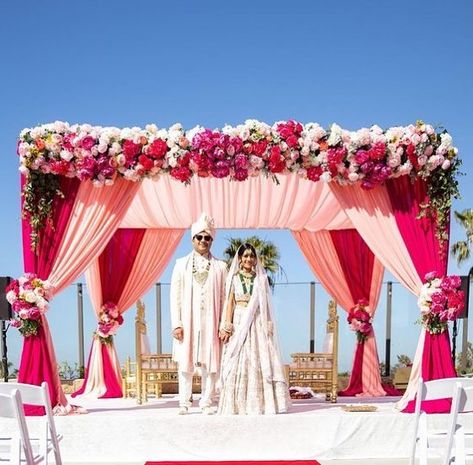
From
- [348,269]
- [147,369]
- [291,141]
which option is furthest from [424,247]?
[147,369]

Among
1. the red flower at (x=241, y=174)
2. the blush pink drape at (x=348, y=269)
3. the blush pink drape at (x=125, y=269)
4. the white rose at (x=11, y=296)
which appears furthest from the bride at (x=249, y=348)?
the blush pink drape at (x=125, y=269)

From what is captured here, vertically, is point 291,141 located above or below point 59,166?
above

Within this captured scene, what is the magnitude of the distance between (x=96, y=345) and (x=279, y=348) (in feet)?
8.86

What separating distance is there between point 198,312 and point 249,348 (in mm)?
588

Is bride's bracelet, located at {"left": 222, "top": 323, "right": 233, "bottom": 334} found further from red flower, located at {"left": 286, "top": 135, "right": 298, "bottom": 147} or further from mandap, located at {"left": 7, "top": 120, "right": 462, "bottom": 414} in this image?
red flower, located at {"left": 286, "top": 135, "right": 298, "bottom": 147}

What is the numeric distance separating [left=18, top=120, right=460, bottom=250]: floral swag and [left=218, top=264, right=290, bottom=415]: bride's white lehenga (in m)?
1.10

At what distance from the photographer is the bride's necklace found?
16.6ft

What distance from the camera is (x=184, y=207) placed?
6262 millimetres

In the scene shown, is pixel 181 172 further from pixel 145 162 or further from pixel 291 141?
pixel 291 141

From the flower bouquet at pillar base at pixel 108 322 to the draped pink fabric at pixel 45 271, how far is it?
72.9 inches

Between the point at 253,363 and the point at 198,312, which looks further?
the point at 198,312

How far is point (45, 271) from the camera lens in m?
4.83

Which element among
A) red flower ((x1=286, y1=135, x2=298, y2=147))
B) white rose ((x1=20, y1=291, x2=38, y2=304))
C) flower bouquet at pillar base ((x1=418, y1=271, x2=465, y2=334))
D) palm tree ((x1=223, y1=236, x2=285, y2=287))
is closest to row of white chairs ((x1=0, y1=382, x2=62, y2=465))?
white rose ((x1=20, y1=291, x2=38, y2=304))

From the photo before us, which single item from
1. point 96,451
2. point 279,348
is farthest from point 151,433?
point 279,348
